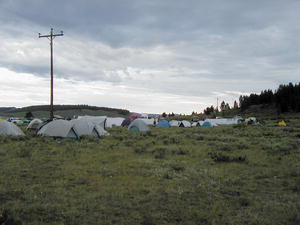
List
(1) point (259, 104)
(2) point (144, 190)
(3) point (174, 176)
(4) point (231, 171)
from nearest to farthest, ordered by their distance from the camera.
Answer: (2) point (144, 190), (3) point (174, 176), (4) point (231, 171), (1) point (259, 104)

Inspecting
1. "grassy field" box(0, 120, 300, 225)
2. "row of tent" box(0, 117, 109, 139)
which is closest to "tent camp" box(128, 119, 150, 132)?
"row of tent" box(0, 117, 109, 139)

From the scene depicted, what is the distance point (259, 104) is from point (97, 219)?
5575 inches

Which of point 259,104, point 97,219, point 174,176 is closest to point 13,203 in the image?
point 97,219


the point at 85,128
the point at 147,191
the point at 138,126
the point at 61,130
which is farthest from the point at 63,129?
the point at 138,126

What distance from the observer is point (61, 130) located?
1967 cm

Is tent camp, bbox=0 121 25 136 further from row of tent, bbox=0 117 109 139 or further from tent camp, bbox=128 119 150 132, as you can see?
tent camp, bbox=128 119 150 132

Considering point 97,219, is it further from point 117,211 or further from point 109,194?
point 109,194

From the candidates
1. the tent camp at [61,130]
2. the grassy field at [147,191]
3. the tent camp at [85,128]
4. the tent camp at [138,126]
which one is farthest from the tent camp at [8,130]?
the tent camp at [138,126]

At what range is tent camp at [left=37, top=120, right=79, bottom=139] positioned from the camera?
19.7 meters

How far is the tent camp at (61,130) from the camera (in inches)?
774

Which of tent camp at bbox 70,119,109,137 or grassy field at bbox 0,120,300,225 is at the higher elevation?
tent camp at bbox 70,119,109,137

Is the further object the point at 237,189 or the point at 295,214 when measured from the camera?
the point at 237,189

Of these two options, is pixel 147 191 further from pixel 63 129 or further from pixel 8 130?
pixel 8 130

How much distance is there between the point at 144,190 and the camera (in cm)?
713
